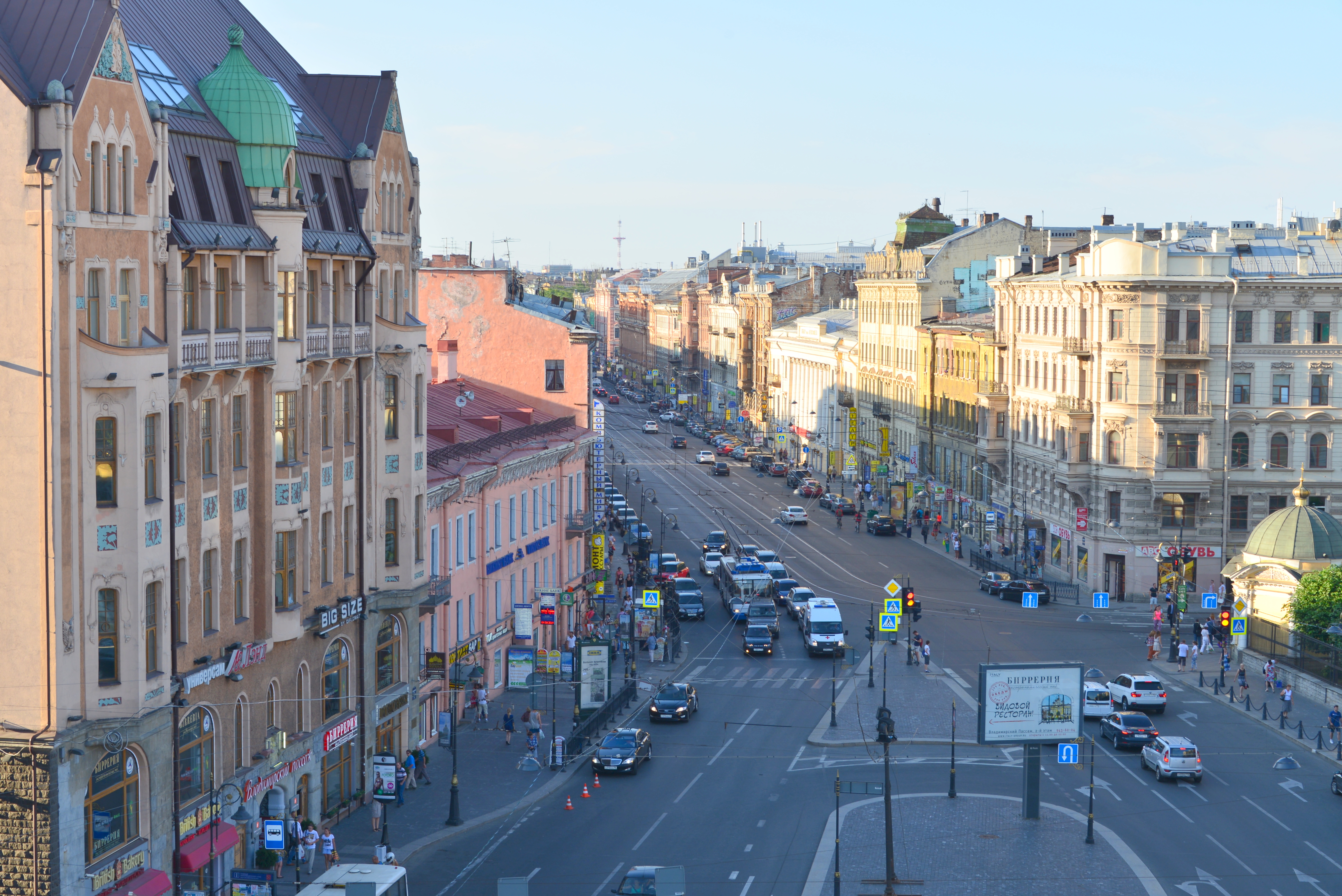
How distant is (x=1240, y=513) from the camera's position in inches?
3327

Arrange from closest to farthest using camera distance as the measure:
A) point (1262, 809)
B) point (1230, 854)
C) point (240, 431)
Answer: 1. point (240, 431)
2. point (1230, 854)
3. point (1262, 809)

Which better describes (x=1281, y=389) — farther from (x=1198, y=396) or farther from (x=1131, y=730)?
(x=1131, y=730)

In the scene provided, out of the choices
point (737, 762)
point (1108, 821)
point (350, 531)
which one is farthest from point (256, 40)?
point (1108, 821)

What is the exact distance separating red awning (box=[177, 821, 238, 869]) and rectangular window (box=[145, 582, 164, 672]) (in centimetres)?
443

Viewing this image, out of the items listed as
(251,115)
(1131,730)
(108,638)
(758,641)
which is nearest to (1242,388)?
(758,641)

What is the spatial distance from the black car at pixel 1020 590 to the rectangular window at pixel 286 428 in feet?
160

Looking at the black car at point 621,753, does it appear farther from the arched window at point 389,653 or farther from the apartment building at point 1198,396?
the apartment building at point 1198,396

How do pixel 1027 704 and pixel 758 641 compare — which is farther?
pixel 758 641

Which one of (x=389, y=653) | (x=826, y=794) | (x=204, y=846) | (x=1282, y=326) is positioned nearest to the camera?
(x=204, y=846)

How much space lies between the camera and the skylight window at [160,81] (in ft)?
130

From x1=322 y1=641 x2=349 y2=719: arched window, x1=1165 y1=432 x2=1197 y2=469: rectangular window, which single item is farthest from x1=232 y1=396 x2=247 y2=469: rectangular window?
x1=1165 y1=432 x2=1197 y2=469: rectangular window

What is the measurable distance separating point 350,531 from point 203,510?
9.14 metres

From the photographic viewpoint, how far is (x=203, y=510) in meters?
39.2

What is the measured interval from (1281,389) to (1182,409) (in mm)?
4896
